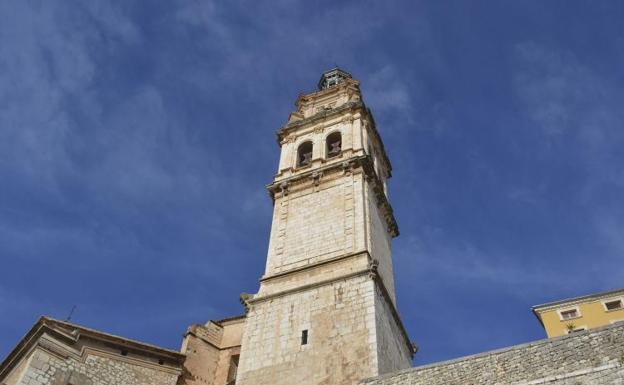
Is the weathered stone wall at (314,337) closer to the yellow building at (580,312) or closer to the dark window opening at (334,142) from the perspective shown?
the dark window opening at (334,142)

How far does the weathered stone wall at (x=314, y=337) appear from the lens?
57.7 feet

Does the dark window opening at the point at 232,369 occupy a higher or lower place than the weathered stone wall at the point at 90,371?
higher

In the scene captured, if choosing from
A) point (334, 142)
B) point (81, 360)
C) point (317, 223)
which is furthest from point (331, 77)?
point (81, 360)

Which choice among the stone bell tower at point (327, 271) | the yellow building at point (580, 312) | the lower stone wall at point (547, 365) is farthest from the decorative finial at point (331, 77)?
the lower stone wall at point (547, 365)

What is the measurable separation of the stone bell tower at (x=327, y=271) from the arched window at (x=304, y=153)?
0.08 m

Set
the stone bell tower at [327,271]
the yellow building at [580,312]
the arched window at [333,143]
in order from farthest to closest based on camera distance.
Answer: the yellow building at [580,312]
the arched window at [333,143]
the stone bell tower at [327,271]

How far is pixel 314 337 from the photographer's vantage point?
18.8m

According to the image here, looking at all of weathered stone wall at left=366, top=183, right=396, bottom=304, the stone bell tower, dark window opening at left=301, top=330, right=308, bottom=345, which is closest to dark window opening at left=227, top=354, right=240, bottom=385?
the stone bell tower

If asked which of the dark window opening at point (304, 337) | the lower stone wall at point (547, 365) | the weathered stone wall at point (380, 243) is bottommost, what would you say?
the lower stone wall at point (547, 365)

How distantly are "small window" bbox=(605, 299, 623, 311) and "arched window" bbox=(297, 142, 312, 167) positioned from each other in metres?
16.3

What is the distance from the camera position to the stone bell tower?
18.1 metres

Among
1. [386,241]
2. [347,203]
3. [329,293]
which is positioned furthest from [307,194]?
[329,293]

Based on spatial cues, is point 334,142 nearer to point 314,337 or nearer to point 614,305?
point 314,337

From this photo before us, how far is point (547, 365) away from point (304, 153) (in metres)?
18.3
